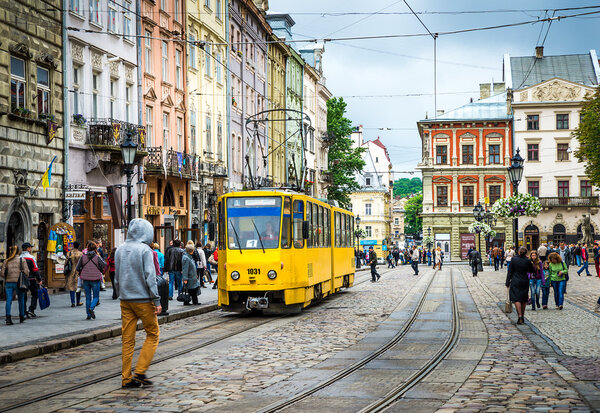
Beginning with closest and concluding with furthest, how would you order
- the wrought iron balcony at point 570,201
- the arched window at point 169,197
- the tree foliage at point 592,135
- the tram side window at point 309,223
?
the tram side window at point 309,223 < the arched window at point 169,197 < the tree foliage at point 592,135 < the wrought iron balcony at point 570,201

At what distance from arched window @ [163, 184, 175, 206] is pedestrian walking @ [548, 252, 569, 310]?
20238 millimetres

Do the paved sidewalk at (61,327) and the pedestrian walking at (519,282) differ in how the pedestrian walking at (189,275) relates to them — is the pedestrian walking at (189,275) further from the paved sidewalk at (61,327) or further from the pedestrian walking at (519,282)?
the pedestrian walking at (519,282)

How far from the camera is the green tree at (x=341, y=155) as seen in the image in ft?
268

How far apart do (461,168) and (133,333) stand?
80151 mm

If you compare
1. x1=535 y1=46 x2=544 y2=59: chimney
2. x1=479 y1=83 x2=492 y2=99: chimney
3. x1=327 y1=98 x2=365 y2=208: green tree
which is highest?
x1=535 y1=46 x2=544 y2=59: chimney

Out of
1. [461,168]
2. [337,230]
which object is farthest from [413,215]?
[337,230]

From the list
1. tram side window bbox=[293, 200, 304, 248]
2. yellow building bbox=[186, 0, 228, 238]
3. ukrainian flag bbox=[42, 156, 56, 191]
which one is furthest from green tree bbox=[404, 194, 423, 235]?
tram side window bbox=[293, 200, 304, 248]

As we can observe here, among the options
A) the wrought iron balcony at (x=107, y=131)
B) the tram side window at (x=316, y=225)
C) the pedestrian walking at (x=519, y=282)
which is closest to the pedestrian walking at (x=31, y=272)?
the tram side window at (x=316, y=225)

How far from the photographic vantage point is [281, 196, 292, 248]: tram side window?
67.6ft

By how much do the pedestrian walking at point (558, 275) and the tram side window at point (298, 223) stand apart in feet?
20.4

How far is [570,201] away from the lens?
273 ft

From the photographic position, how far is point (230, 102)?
162ft

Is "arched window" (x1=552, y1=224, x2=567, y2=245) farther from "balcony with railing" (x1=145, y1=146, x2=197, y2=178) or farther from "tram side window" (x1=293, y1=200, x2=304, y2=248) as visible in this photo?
"tram side window" (x1=293, y1=200, x2=304, y2=248)

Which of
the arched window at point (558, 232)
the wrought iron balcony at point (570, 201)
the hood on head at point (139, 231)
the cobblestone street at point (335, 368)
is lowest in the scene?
the cobblestone street at point (335, 368)
